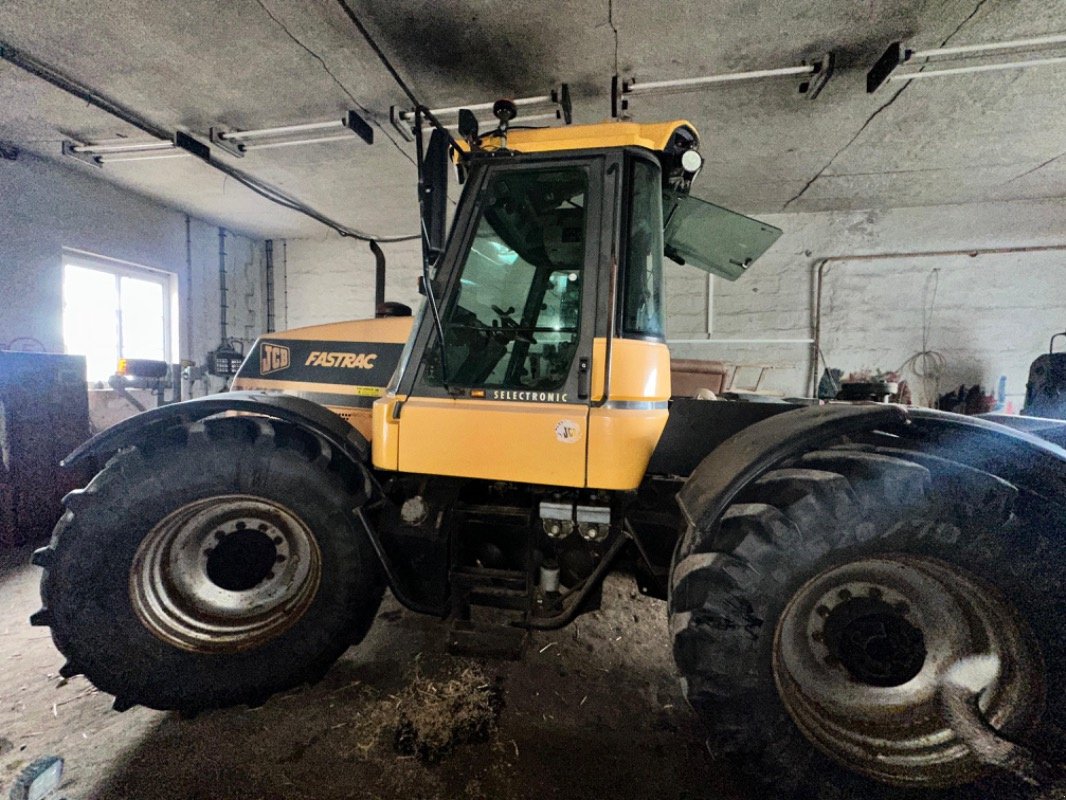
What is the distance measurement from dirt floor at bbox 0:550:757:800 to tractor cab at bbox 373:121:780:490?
1.06m

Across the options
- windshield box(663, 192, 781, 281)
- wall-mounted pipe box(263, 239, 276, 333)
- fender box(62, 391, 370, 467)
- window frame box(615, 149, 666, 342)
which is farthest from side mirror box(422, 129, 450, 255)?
wall-mounted pipe box(263, 239, 276, 333)

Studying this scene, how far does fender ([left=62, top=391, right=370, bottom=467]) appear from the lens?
1884 millimetres

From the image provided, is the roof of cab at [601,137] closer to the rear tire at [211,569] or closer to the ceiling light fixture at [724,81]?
the rear tire at [211,569]

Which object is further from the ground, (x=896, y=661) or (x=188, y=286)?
(x=188, y=286)

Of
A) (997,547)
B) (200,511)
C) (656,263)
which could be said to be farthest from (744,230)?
(200,511)

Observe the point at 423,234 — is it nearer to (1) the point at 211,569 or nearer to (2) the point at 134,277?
(1) the point at 211,569

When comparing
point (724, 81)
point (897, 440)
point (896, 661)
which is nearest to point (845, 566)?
point (896, 661)

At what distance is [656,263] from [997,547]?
1.47 meters

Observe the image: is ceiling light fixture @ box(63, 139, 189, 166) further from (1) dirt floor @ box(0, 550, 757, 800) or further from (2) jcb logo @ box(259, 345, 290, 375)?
(1) dirt floor @ box(0, 550, 757, 800)

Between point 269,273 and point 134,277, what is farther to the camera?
point 269,273

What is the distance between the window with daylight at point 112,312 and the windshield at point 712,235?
21.9ft

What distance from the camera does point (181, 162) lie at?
487cm

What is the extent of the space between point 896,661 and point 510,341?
182 cm

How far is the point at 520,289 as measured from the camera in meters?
2.06
